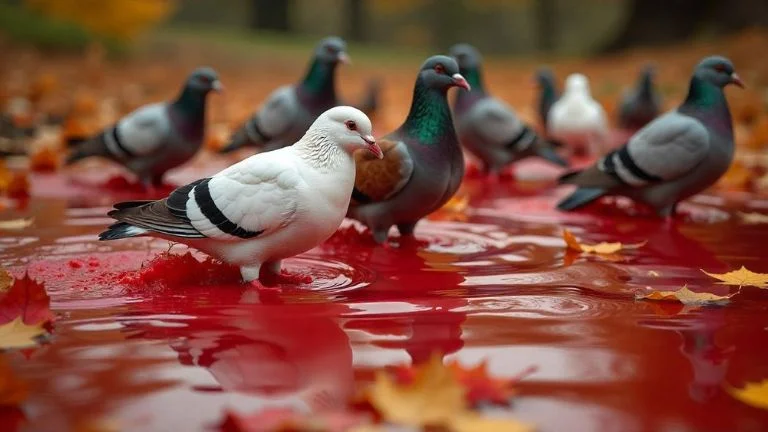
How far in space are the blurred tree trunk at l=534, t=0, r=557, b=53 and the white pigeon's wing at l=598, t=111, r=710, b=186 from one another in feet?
74.6

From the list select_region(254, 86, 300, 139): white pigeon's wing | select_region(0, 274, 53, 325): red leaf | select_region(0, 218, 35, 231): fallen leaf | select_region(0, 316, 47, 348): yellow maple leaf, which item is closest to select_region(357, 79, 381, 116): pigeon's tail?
select_region(254, 86, 300, 139): white pigeon's wing

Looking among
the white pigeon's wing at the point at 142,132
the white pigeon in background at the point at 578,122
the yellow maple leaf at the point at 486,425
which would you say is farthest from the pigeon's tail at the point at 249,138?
the yellow maple leaf at the point at 486,425

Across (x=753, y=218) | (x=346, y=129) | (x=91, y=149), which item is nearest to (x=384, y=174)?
(x=346, y=129)

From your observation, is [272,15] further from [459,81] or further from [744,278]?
[744,278]

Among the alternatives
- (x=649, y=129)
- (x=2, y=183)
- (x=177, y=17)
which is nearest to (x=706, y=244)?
(x=649, y=129)

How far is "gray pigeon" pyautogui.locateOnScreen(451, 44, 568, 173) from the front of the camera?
290 inches

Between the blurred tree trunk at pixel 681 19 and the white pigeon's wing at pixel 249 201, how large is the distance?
13602 mm

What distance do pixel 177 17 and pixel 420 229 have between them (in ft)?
91.7

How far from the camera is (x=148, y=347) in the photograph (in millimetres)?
2873

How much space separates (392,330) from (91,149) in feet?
14.4

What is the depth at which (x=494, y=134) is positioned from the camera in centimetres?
734

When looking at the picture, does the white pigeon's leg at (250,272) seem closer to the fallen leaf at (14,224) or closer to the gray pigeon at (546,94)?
the fallen leaf at (14,224)

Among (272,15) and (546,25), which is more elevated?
(272,15)

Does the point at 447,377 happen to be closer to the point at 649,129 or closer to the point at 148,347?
the point at 148,347
